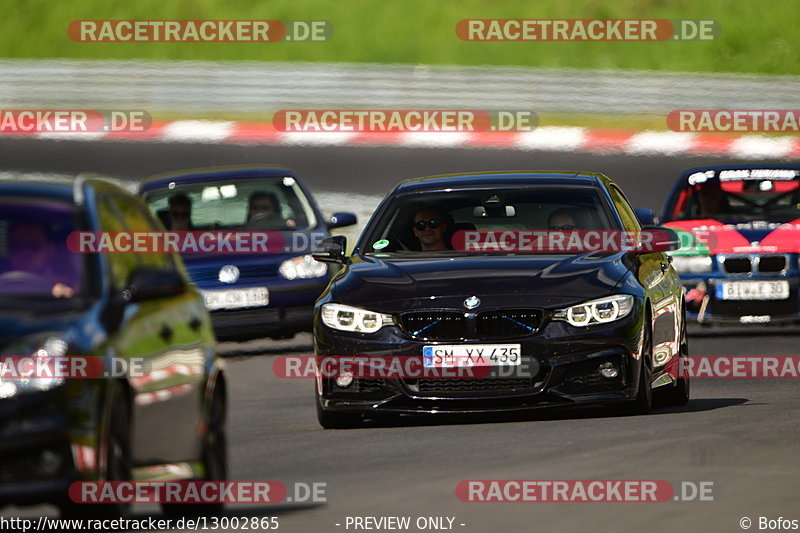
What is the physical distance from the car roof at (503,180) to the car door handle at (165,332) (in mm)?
4741

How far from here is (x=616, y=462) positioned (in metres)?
9.78

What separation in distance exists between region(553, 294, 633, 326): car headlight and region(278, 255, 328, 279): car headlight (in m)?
5.94

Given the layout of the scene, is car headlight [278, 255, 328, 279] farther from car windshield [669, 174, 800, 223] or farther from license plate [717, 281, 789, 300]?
license plate [717, 281, 789, 300]

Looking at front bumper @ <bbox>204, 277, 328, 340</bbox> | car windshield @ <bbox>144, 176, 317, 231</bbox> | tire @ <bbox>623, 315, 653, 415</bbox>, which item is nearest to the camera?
tire @ <bbox>623, 315, 653, 415</bbox>

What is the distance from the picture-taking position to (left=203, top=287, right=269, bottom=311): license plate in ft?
55.8

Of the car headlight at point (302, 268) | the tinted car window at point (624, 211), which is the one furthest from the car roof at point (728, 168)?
the tinted car window at point (624, 211)

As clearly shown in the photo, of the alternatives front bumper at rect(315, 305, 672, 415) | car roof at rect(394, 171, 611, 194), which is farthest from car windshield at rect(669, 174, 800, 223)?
front bumper at rect(315, 305, 672, 415)

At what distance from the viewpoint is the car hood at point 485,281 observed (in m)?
11.5

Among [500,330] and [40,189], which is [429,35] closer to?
[500,330]

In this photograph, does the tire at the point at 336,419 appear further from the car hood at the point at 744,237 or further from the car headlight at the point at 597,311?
the car hood at the point at 744,237

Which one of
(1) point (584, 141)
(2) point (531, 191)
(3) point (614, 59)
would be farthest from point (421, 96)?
(2) point (531, 191)

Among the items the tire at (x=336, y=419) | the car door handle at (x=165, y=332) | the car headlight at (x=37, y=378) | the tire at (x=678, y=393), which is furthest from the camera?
the tire at (x=678, y=393)

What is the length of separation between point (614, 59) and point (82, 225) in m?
26.5

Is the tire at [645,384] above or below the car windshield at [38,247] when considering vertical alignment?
below
